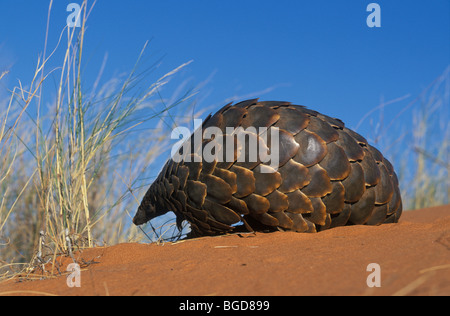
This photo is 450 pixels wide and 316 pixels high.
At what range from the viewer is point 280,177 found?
321cm

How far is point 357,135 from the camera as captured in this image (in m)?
3.79

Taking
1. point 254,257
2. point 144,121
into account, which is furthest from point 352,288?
point 144,121

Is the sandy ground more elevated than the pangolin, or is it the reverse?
the pangolin

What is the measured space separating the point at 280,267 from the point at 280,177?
1.10 meters

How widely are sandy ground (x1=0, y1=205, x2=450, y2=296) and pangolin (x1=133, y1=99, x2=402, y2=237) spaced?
22 cm

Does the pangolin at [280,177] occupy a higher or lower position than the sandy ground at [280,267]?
higher

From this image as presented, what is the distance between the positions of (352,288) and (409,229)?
1573 mm

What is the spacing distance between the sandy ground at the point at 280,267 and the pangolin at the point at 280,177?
0.73 ft

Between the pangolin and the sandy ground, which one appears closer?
the sandy ground

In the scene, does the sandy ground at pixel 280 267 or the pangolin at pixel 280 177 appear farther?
the pangolin at pixel 280 177

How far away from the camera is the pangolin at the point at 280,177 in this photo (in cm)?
324

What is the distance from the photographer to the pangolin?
3236 millimetres
